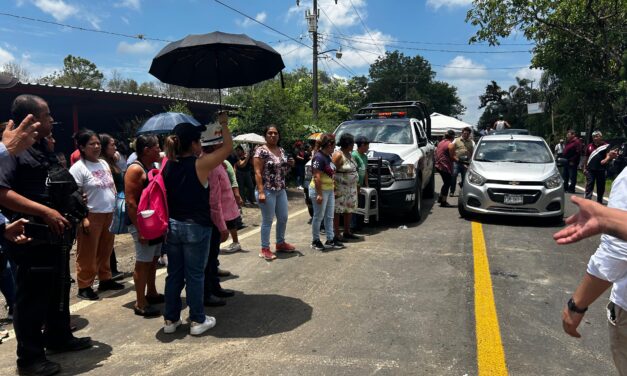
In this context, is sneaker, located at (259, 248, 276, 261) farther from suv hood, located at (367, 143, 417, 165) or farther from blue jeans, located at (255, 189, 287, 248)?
suv hood, located at (367, 143, 417, 165)

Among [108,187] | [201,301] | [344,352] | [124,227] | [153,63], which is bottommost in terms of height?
[344,352]

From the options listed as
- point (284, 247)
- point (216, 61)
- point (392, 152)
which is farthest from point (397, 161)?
point (216, 61)

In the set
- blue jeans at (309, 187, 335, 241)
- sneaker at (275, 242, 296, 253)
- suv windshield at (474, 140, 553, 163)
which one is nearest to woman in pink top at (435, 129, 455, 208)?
suv windshield at (474, 140, 553, 163)

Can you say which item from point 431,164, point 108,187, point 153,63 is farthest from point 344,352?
point 431,164

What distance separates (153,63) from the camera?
4824mm

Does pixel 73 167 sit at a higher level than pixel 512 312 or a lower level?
higher

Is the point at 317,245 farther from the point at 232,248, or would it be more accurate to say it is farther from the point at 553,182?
the point at 553,182

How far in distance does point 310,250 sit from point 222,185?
6.52ft

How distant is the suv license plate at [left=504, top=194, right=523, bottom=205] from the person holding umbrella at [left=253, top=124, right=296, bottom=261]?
4.01 meters

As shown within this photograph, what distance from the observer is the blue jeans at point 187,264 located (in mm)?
3650

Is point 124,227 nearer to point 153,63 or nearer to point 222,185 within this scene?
point 222,185

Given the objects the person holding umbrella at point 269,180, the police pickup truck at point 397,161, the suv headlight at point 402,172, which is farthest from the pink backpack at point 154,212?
the suv headlight at point 402,172

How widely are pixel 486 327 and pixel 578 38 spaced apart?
1875 centimetres

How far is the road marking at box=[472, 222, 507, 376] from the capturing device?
3097 mm
